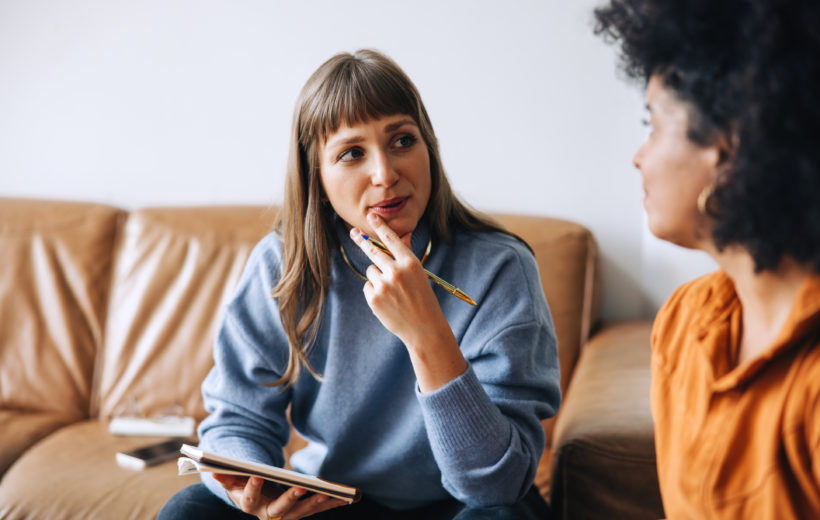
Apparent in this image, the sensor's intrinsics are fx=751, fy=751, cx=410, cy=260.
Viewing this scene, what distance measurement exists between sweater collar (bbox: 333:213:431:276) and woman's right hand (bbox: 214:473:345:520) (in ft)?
1.29

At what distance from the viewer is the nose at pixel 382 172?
115 cm

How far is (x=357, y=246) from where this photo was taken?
130 centimetres

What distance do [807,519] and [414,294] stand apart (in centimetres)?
54

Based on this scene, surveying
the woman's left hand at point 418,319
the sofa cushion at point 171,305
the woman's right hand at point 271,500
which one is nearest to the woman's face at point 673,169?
the woman's left hand at point 418,319

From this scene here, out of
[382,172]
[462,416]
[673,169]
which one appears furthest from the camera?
[382,172]

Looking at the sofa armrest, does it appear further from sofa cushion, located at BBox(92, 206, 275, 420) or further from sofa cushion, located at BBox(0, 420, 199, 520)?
sofa cushion, located at BBox(92, 206, 275, 420)

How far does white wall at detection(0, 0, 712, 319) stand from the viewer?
1.93 m

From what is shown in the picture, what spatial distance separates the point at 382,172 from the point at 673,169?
50cm

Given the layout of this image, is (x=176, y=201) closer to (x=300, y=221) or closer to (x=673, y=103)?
(x=300, y=221)

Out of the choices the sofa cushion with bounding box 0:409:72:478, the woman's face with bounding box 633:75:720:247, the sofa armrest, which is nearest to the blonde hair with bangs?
the sofa armrest

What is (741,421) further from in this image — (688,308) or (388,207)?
(388,207)

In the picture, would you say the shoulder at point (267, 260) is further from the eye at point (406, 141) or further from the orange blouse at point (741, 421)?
the orange blouse at point (741, 421)

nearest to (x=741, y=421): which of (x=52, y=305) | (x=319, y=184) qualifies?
(x=319, y=184)

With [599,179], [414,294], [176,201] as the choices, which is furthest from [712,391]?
[176,201]
